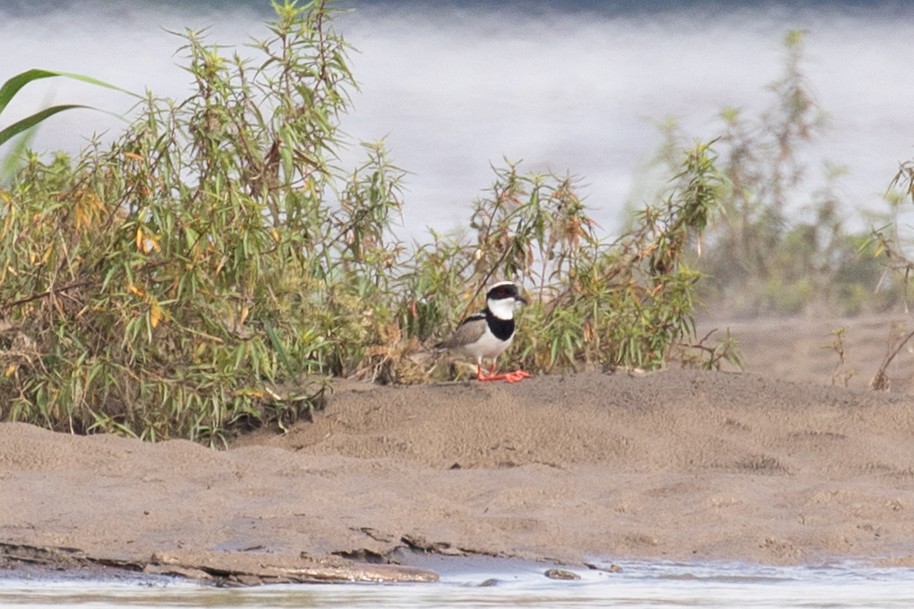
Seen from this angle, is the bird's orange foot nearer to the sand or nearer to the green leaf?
the sand

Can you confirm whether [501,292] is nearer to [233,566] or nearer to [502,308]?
[502,308]

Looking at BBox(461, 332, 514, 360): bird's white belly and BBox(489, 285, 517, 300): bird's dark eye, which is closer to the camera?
BBox(461, 332, 514, 360): bird's white belly

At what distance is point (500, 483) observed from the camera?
609 centimetres

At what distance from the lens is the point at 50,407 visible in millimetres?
6984

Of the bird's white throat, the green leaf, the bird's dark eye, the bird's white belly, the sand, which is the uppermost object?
the green leaf

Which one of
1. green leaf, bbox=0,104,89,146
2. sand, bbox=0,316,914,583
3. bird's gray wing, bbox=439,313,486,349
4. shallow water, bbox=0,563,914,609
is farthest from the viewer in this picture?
bird's gray wing, bbox=439,313,486,349

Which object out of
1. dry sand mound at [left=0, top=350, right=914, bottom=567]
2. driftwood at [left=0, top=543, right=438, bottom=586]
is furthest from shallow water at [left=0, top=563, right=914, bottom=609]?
dry sand mound at [left=0, top=350, right=914, bottom=567]

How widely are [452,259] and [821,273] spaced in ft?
17.4

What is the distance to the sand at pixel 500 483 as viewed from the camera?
479 centimetres

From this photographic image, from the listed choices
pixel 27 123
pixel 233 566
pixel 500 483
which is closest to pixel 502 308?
pixel 500 483

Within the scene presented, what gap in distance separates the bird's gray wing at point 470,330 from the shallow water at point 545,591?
10.1 feet

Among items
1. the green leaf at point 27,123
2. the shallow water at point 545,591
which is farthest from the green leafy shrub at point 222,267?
the shallow water at point 545,591

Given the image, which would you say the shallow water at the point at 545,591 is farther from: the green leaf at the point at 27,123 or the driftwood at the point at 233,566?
the green leaf at the point at 27,123

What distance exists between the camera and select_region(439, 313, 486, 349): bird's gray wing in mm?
7711
